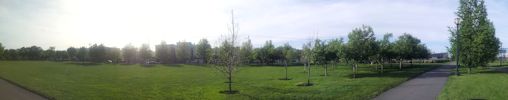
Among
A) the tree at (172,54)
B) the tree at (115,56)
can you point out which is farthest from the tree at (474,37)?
the tree at (172,54)

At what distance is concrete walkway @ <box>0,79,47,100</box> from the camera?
14109 mm

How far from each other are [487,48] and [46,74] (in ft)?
158

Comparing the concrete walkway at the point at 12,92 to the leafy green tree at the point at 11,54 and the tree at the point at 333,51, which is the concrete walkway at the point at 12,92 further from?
the tree at the point at 333,51

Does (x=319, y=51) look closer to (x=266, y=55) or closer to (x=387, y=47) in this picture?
(x=387, y=47)

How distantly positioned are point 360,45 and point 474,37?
1661 centimetres

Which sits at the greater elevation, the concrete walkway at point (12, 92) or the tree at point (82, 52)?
the tree at point (82, 52)

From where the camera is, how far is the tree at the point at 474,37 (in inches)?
2079

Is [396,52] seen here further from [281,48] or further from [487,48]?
[281,48]

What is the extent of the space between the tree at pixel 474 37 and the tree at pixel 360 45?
39.5 feet

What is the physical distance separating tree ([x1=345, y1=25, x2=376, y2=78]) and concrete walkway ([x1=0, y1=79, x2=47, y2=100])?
33.8 metres

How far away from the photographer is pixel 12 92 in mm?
14883

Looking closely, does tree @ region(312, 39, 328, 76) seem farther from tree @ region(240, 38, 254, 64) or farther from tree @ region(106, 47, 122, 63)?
tree @ region(106, 47, 122, 63)

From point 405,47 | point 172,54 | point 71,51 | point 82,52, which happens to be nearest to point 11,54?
point 71,51

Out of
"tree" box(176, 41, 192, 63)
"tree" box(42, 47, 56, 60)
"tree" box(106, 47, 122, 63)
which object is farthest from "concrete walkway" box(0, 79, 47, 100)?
"tree" box(176, 41, 192, 63)
